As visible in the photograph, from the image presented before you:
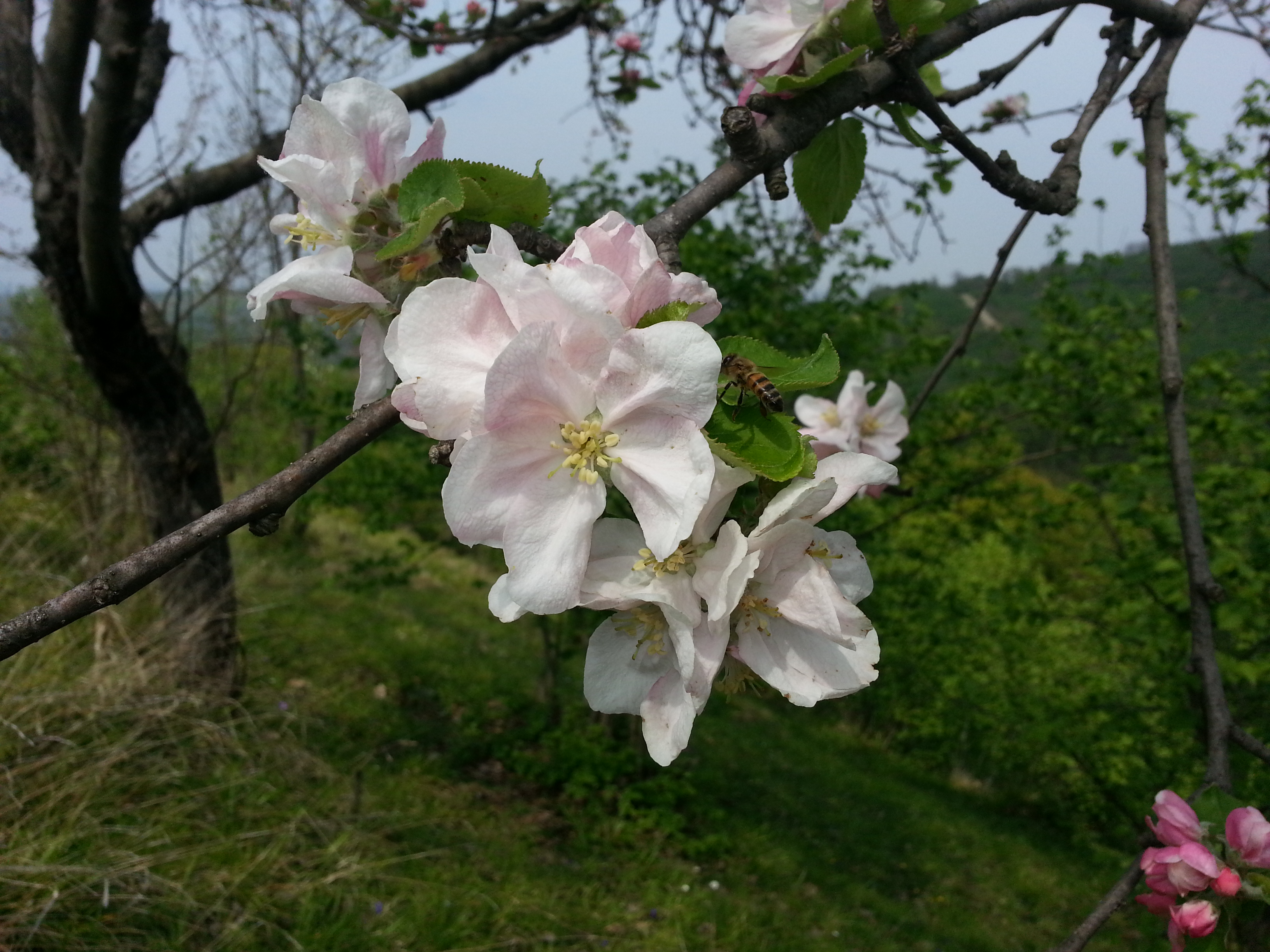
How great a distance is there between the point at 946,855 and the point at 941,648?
245 cm

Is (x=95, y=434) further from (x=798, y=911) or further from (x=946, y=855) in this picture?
(x=946, y=855)

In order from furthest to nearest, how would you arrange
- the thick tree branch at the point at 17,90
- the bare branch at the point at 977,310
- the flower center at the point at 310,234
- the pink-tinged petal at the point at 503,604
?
the thick tree branch at the point at 17,90
the bare branch at the point at 977,310
the flower center at the point at 310,234
the pink-tinged petal at the point at 503,604

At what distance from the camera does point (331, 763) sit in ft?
15.3

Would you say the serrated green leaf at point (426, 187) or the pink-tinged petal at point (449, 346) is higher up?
the serrated green leaf at point (426, 187)

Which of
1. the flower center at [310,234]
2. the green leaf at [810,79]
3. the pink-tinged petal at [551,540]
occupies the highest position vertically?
→ the green leaf at [810,79]

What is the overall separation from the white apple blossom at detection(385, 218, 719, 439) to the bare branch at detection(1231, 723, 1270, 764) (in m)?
1.15

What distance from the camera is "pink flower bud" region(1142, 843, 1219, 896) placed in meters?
1.19

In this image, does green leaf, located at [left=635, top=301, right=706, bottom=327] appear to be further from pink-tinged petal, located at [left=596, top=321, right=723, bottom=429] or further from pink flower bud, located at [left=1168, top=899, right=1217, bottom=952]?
pink flower bud, located at [left=1168, top=899, right=1217, bottom=952]

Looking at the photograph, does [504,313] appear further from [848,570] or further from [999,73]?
[999,73]

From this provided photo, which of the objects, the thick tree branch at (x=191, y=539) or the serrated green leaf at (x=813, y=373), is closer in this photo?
the thick tree branch at (x=191, y=539)

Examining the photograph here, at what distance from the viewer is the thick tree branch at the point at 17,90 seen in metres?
3.68

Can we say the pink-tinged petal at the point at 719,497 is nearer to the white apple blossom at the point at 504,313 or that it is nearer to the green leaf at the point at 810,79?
the white apple blossom at the point at 504,313

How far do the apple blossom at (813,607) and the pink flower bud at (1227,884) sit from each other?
75 centimetres

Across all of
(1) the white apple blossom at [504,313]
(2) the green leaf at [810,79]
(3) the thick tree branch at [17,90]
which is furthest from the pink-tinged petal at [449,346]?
(3) the thick tree branch at [17,90]
